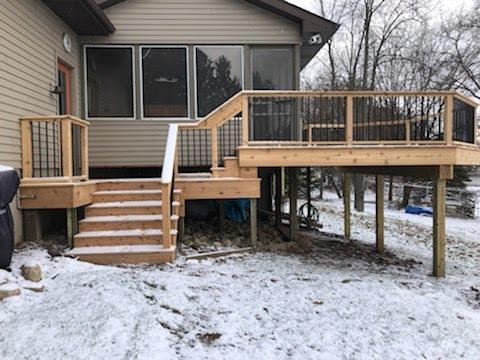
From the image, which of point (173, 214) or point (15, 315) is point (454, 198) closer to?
point (173, 214)

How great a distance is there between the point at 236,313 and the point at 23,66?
4497mm

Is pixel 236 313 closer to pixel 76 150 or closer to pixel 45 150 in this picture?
pixel 45 150

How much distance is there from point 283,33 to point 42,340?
6993 millimetres

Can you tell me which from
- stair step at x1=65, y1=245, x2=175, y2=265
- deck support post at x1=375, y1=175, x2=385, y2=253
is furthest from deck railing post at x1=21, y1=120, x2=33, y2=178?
deck support post at x1=375, y1=175, x2=385, y2=253

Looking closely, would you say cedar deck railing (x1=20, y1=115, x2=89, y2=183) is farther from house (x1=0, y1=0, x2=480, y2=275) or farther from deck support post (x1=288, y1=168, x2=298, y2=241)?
deck support post (x1=288, y1=168, x2=298, y2=241)

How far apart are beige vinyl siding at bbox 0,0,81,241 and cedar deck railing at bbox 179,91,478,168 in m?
2.20

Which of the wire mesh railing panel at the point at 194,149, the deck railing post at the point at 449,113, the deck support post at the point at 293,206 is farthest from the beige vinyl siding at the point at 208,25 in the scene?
the deck railing post at the point at 449,113

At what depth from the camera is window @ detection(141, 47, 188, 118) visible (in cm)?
841

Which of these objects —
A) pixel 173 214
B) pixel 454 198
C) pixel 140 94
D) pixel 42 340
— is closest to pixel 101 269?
pixel 173 214

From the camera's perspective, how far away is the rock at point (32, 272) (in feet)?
13.8

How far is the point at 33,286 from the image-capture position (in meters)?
4.04

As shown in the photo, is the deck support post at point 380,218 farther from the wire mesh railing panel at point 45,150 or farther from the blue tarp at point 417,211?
the blue tarp at point 417,211

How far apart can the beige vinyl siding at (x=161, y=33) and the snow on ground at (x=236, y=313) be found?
332 cm

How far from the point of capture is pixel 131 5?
8.27 metres
